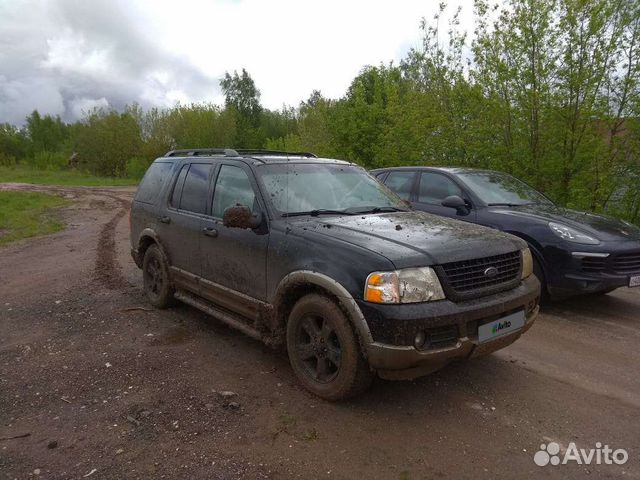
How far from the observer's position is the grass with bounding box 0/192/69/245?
1180 centimetres

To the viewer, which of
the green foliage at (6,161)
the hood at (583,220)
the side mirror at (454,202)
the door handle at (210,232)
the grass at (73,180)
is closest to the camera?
the door handle at (210,232)

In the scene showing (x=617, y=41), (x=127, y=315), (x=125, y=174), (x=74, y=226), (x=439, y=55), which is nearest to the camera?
(x=127, y=315)

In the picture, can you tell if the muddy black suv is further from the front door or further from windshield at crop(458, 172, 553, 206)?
windshield at crop(458, 172, 553, 206)

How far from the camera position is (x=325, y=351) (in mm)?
3432

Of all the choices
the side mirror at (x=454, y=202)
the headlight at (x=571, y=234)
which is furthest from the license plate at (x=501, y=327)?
the side mirror at (x=454, y=202)

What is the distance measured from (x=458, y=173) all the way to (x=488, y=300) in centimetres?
379

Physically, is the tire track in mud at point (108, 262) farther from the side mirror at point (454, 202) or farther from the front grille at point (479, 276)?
the front grille at point (479, 276)

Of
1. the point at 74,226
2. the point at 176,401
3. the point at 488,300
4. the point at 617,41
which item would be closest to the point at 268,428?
the point at 176,401

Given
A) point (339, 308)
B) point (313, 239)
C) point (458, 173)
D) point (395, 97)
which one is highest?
point (395, 97)

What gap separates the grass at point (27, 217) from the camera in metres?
11.8

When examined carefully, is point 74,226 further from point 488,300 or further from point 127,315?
point 488,300

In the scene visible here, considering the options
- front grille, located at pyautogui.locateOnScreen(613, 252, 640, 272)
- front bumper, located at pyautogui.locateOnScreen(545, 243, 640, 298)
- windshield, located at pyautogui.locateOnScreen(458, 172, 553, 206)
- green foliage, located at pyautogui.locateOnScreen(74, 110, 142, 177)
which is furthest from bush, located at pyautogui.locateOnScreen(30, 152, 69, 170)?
front grille, located at pyautogui.locateOnScreen(613, 252, 640, 272)

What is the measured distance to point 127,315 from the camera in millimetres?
5383

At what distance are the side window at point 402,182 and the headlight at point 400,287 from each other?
13.7ft
